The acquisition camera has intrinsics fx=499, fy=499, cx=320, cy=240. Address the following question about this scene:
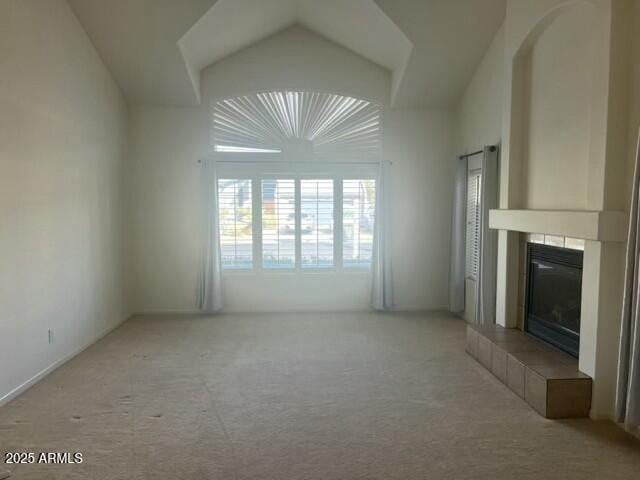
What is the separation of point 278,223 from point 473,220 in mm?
2402

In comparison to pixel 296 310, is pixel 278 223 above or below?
above

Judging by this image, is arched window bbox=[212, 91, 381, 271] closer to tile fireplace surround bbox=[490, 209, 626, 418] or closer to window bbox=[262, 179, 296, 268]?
window bbox=[262, 179, 296, 268]

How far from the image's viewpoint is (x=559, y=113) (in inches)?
149

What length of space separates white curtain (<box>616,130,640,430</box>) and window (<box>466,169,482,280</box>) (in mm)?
2589

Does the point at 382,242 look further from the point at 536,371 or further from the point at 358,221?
the point at 536,371

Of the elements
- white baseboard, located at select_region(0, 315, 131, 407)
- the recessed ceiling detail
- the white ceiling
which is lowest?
white baseboard, located at select_region(0, 315, 131, 407)

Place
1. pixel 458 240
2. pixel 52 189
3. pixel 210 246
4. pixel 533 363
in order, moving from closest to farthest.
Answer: pixel 533 363
pixel 52 189
pixel 458 240
pixel 210 246

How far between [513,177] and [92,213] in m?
4.11

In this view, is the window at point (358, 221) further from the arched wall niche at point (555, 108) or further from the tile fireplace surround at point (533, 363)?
the arched wall niche at point (555, 108)

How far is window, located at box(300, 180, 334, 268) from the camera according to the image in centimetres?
641

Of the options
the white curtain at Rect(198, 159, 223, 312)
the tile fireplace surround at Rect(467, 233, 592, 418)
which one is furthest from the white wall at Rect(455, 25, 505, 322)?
the white curtain at Rect(198, 159, 223, 312)

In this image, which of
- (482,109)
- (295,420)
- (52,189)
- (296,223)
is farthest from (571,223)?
(52,189)

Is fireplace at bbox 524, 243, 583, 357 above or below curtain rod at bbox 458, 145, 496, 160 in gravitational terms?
below

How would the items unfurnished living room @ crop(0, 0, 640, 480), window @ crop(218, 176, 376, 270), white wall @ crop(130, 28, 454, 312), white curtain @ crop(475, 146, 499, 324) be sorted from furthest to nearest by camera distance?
window @ crop(218, 176, 376, 270) → white wall @ crop(130, 28, 454, 312) → white curtain @ crop(475, 146, 499, 324) → unfurnished living room @ crop(0, 0, 640, 480)
